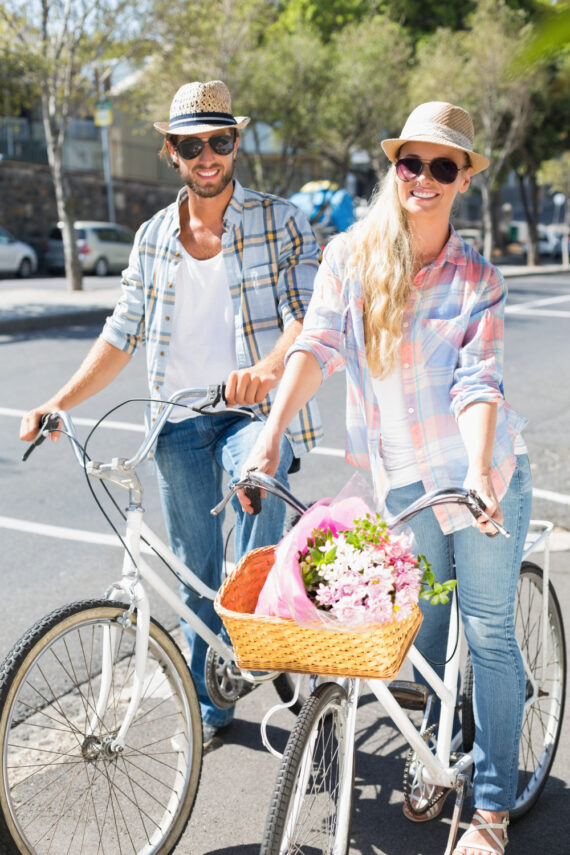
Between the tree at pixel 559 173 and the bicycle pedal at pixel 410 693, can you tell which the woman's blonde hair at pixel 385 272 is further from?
the tree at pixel 559 173

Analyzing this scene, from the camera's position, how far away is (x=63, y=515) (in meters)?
6.07

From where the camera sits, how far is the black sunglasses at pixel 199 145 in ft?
10.1

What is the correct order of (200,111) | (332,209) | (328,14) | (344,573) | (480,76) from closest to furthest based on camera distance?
(344,573), (200,111), (332,209), (480,76), (328,14)

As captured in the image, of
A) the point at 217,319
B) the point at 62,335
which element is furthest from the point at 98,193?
the point at 217,319

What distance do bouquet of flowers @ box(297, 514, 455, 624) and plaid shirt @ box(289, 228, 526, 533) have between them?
51 cm

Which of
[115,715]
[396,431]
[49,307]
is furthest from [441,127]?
[49,307]

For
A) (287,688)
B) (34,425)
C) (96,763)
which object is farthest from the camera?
(287,688)

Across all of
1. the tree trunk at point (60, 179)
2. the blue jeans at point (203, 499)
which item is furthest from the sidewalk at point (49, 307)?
the blue jeans at point (203, 499)

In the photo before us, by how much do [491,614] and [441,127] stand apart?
1.27 metres

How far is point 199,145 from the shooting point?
3.10 m

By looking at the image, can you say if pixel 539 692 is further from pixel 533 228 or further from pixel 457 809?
pixel 533 228

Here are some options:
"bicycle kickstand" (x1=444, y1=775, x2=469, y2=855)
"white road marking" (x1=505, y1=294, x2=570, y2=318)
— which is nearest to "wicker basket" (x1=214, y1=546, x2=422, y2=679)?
"bicycle kickstand" (x1=444, y1=775, x2=469, y2=855)

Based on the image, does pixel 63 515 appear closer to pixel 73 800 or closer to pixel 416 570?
pixel 73 800

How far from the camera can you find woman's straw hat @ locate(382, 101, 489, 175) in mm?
2441
